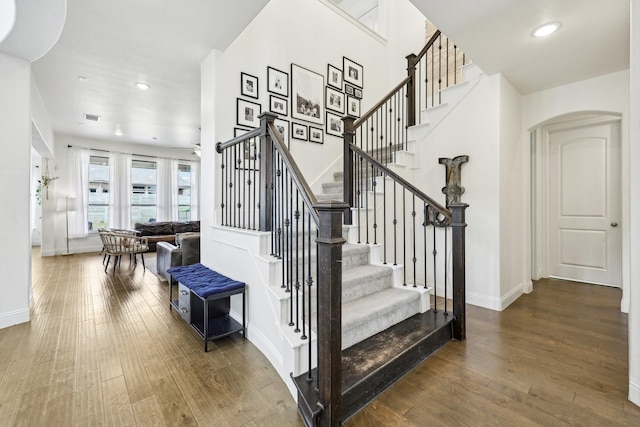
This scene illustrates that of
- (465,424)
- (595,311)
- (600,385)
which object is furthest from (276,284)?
(595,311)

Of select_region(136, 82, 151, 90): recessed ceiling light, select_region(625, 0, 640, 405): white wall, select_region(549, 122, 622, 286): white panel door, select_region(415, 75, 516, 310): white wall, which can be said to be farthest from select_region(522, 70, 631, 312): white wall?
select_region(136, 82, 151, 90): recessed ceiling light

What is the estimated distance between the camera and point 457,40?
8.83ft

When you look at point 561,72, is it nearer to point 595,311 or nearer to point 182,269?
point 595,311

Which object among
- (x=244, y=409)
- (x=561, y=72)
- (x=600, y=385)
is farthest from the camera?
(x=561, y=72)

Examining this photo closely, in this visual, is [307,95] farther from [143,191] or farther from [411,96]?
[143,191]

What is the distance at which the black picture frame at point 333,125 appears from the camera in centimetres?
455

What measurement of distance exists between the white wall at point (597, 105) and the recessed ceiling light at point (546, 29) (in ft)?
4.33

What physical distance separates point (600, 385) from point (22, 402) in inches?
141

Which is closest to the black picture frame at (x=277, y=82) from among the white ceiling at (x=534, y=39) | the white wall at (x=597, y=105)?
the white ceiling at (x=534, y=39)

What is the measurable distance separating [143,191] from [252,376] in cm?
807

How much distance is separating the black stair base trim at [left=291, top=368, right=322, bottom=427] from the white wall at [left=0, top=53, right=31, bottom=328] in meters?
3.01

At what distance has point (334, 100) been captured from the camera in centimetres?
462

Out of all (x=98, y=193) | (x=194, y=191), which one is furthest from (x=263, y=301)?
(x=194, y=191)

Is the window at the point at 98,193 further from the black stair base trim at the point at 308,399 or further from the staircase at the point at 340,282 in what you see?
the black stair base trim at the point at 308,399
